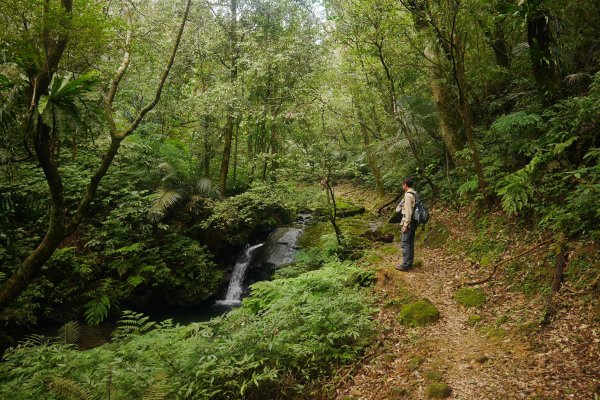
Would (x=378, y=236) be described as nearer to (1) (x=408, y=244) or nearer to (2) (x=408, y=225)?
(1) (x=408, y=244)

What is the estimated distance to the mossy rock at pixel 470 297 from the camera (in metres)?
5.41

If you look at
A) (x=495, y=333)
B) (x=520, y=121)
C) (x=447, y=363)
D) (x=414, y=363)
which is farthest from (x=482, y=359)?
(x=520, y=121)

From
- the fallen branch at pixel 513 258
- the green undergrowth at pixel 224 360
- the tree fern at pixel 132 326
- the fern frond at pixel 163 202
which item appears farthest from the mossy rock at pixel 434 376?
the fern frond at pixel 163 202

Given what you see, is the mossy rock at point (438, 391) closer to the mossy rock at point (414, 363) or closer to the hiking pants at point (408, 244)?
Answer: the mossy rock at point (414, 363)

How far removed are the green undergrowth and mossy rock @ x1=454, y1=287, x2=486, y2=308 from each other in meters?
1.46

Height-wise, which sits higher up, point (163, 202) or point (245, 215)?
point (163, 202)

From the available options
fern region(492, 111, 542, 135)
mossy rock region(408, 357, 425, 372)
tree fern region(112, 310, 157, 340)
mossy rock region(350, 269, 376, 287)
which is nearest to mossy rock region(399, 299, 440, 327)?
mossy rock region(408, 357, 425, 372)

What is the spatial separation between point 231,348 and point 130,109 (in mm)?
12610

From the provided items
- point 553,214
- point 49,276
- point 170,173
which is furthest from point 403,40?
point 49,276

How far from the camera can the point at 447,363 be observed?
4.23 meters

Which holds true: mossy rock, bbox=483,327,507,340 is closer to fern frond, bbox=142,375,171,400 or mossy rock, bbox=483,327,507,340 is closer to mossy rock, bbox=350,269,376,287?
mossy rock, bbox=350,269,376,287

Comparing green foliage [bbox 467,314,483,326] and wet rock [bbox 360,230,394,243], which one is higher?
wet rock [bbox 360,230,394,243]

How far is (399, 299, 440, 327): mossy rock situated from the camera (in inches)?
208

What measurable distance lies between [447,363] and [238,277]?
9205 millimetres
